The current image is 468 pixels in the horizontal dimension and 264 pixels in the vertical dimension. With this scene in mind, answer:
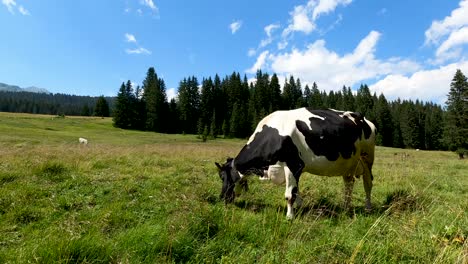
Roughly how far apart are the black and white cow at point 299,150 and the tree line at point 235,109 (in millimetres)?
68505

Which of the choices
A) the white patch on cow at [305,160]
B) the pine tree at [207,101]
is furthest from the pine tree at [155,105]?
the white patch on cow at [305,160]

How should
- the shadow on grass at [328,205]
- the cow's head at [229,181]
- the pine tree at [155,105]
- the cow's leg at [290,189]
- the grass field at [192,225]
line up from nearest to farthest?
the grass field at [192,225] → the cow's leg at [290,189] → the shadow on grass at [328,205] → the cow's head at [229,181] → the pine tree at [155,105]

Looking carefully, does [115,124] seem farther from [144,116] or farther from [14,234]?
[14,234]

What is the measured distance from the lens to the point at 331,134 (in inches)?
300

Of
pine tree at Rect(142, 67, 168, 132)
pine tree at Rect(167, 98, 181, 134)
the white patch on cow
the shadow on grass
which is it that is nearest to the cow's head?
the shadow on grass

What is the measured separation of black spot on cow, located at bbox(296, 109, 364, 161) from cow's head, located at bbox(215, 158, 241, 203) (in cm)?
187

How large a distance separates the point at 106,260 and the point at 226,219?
6.20 ft

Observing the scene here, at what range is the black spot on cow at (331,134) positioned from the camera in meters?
7.45

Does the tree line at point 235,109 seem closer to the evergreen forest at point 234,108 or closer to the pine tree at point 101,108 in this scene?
the evergreen forest at point 234,108

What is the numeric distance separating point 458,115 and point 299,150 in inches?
1922

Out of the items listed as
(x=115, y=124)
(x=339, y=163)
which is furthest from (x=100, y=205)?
(x=115, y=124)

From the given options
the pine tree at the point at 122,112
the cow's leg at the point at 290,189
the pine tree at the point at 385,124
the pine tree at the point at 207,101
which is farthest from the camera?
the pine tree at the point at 207,101

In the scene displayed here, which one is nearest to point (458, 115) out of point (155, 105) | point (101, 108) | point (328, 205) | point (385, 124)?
point (328, 205)

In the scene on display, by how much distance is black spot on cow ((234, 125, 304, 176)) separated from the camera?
723cm
